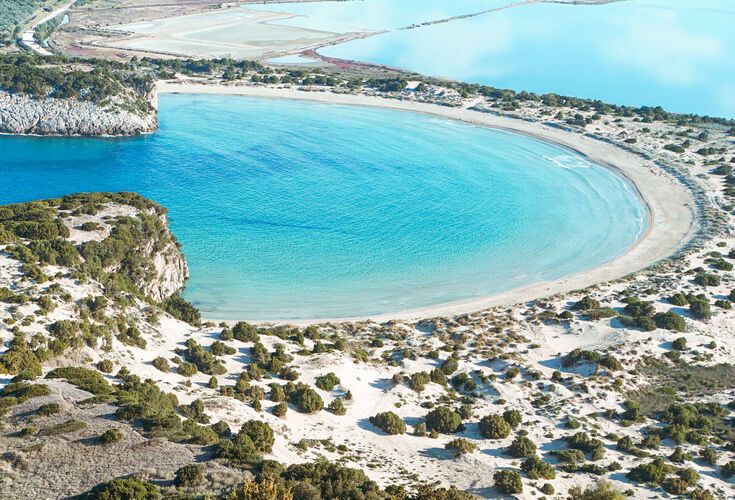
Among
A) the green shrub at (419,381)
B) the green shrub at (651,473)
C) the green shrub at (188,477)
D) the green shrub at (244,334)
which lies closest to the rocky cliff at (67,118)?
the green shrub at (244,334)

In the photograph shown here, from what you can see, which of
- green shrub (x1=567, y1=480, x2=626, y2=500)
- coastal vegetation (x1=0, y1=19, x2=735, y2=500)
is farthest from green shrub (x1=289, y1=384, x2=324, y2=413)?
green shrub (x1=567, y1=480, x2=626, y2=500)

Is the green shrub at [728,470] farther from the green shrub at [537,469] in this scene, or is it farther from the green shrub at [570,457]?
the green shrub at [537,469]

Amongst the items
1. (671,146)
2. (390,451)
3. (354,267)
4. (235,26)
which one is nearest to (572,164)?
(671,146)

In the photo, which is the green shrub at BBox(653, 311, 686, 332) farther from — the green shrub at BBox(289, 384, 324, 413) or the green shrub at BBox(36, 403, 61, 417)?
the green shrub at BBox(36, 403, 61, 417)

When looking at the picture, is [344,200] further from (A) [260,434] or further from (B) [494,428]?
(A) [260,434]

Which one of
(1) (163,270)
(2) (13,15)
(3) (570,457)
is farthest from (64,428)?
(2) (13,15)

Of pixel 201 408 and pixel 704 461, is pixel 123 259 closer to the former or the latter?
pixel 201 408
